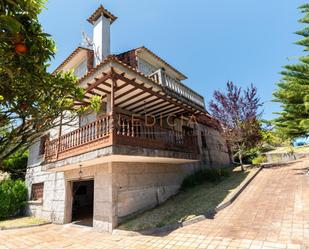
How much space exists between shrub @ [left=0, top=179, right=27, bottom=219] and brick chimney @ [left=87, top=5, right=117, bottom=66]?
9.13 meters

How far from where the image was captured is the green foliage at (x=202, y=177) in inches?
453

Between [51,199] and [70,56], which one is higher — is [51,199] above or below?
below

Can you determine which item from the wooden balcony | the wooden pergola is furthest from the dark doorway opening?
the wooden pergola

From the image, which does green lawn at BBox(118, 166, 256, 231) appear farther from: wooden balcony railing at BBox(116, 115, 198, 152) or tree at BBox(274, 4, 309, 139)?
tree at BBox(274, 4, 309, 139)

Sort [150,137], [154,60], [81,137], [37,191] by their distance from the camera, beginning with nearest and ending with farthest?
[81,137] → [150,137] → [37,191] → [154,60]

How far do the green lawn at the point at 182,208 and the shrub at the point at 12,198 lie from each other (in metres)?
8.49

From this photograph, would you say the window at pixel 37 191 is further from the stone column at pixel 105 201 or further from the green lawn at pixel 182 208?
the green lawn at pixel 182 208

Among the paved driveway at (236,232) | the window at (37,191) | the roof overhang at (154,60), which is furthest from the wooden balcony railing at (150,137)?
the window at (37,191)

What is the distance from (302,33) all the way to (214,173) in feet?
30.5

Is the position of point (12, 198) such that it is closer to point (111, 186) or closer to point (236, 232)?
point (111, 186)

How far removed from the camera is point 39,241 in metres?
6.93

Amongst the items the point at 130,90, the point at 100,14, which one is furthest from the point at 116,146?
the point at 100,14

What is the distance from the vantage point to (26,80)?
3.41 meters

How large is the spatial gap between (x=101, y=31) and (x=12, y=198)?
37.2 feet
